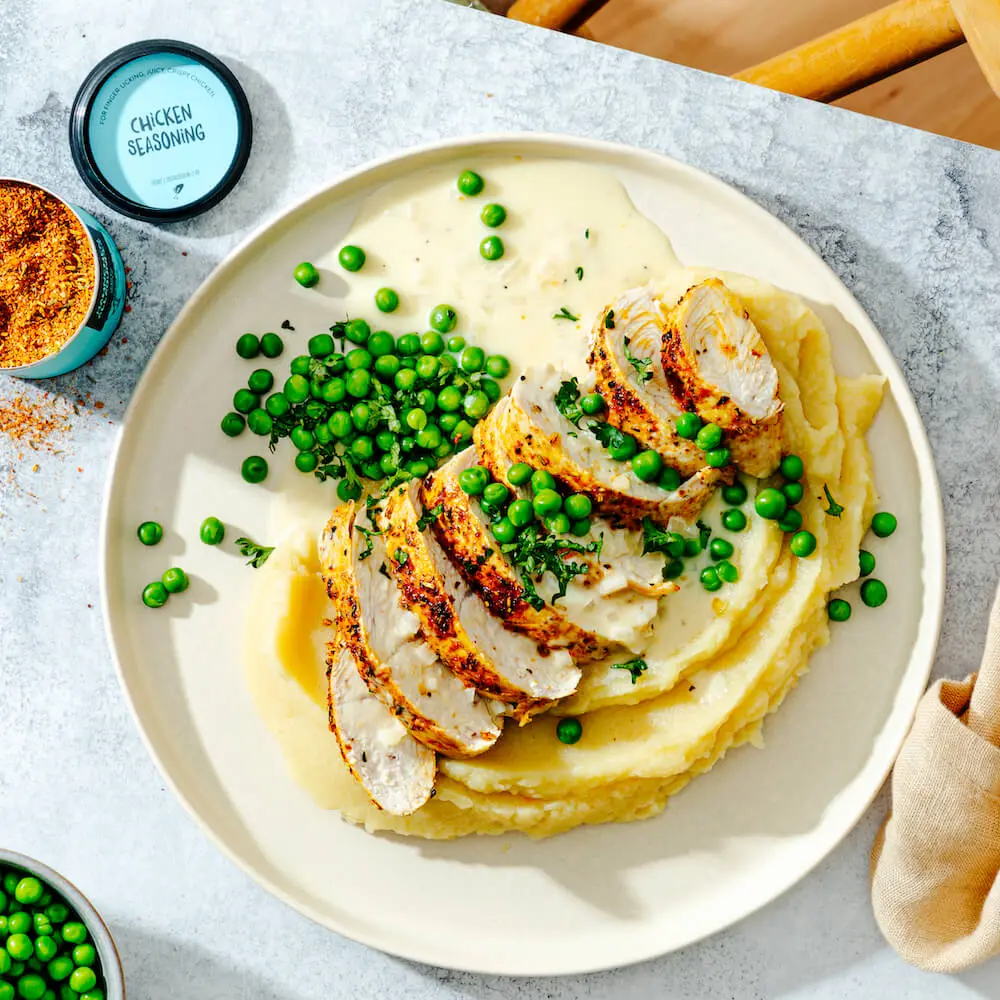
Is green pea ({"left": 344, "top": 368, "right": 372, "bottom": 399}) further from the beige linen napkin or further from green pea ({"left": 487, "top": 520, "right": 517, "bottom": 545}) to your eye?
the beige linen napkin

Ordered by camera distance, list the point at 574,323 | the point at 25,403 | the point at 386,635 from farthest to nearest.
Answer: the point at 25,403 → the point at 574,323 → the point at 386,635

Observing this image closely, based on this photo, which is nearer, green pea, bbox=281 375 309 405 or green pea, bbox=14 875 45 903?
green pea, bbox=14 875 45 903

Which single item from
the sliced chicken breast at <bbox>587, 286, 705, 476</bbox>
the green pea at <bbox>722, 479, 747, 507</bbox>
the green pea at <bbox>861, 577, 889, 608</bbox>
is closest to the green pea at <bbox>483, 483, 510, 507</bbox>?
the sliced chicken breast at <bbox>587, 286, 705, 476</bbox>

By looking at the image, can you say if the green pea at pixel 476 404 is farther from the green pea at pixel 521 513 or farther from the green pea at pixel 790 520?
the green pea at pixel 790 520

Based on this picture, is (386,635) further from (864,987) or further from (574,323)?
(864,987)

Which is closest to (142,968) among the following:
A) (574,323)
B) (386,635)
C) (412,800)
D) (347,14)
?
(412,800)

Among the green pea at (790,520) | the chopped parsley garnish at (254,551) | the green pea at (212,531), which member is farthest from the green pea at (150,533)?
the green pea at (790,520)
